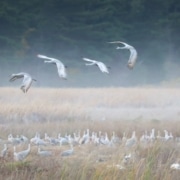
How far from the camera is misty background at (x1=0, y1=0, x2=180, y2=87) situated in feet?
86.3

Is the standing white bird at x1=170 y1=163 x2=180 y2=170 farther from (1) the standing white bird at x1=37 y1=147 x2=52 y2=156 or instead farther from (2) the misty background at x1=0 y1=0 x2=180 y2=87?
(2) the misty background at x1=0 y1=0 x2=180 y2=87

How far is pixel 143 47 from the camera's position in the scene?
27.3 meters

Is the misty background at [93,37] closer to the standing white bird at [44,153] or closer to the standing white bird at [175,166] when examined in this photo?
the standing white bird at [44,153]

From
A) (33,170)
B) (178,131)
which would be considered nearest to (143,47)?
(178,131)

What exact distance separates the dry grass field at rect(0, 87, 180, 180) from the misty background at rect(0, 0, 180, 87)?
24.1 ft

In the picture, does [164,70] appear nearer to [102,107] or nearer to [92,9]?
[92,9]

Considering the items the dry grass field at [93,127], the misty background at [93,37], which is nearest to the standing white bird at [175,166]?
the dry grass field at [93,127]

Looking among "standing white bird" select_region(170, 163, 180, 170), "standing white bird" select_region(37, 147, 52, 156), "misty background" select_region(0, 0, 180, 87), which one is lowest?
"standing white bird" select_region(170, 163, 180, 170)

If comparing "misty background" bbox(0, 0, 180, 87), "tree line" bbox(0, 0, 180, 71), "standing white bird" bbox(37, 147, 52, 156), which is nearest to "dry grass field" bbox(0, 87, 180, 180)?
"standing white bird" bbox(37, 147, 52, 156)

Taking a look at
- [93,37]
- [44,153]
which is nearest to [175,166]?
[44,153]

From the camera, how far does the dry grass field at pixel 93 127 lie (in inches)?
257

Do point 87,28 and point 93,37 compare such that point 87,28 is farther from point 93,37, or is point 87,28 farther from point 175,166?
point 175,166

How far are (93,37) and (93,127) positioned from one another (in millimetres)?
14882

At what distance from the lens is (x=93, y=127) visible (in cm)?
1212
